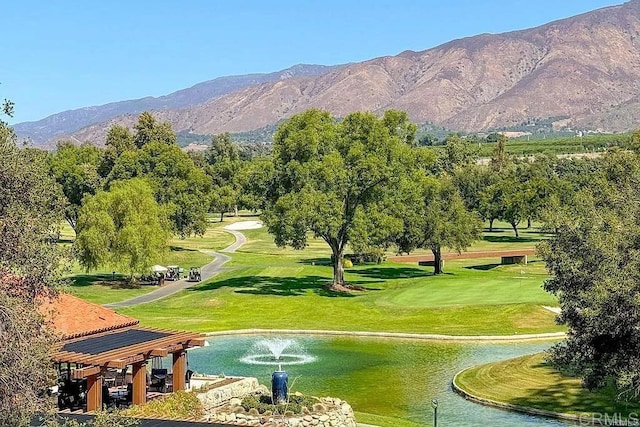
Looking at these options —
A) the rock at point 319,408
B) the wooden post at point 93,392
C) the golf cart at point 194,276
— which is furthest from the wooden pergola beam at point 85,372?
the golf cart at point 194,276

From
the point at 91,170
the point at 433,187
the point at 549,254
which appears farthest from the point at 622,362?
the point at 91,170

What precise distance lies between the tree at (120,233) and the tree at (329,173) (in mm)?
10290

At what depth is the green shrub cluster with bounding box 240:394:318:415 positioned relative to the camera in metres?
22.8

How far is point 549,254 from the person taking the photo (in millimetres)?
21797

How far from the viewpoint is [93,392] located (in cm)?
2177

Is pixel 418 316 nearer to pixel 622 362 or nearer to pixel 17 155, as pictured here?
pixel 622 362

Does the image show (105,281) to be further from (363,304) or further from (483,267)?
(483,267)

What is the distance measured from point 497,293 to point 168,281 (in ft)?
90.7

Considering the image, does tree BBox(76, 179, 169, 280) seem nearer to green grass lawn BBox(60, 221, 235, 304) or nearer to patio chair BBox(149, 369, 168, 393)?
green grass lawn BBox(60, 221, 235, 304)

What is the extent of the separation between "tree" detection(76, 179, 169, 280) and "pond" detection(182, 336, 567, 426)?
68.5 ft

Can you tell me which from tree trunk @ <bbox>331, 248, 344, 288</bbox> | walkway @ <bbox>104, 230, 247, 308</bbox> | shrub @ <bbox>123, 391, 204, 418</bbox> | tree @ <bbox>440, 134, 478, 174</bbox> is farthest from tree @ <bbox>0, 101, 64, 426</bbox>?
tree @ <bbox>440, 134, 478, 174</bbox>

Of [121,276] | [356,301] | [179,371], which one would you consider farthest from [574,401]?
[121,276]

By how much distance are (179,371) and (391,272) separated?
43033 millimetres

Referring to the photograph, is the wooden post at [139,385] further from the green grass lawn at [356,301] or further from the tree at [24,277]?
the green grass lawn at [356,301]
